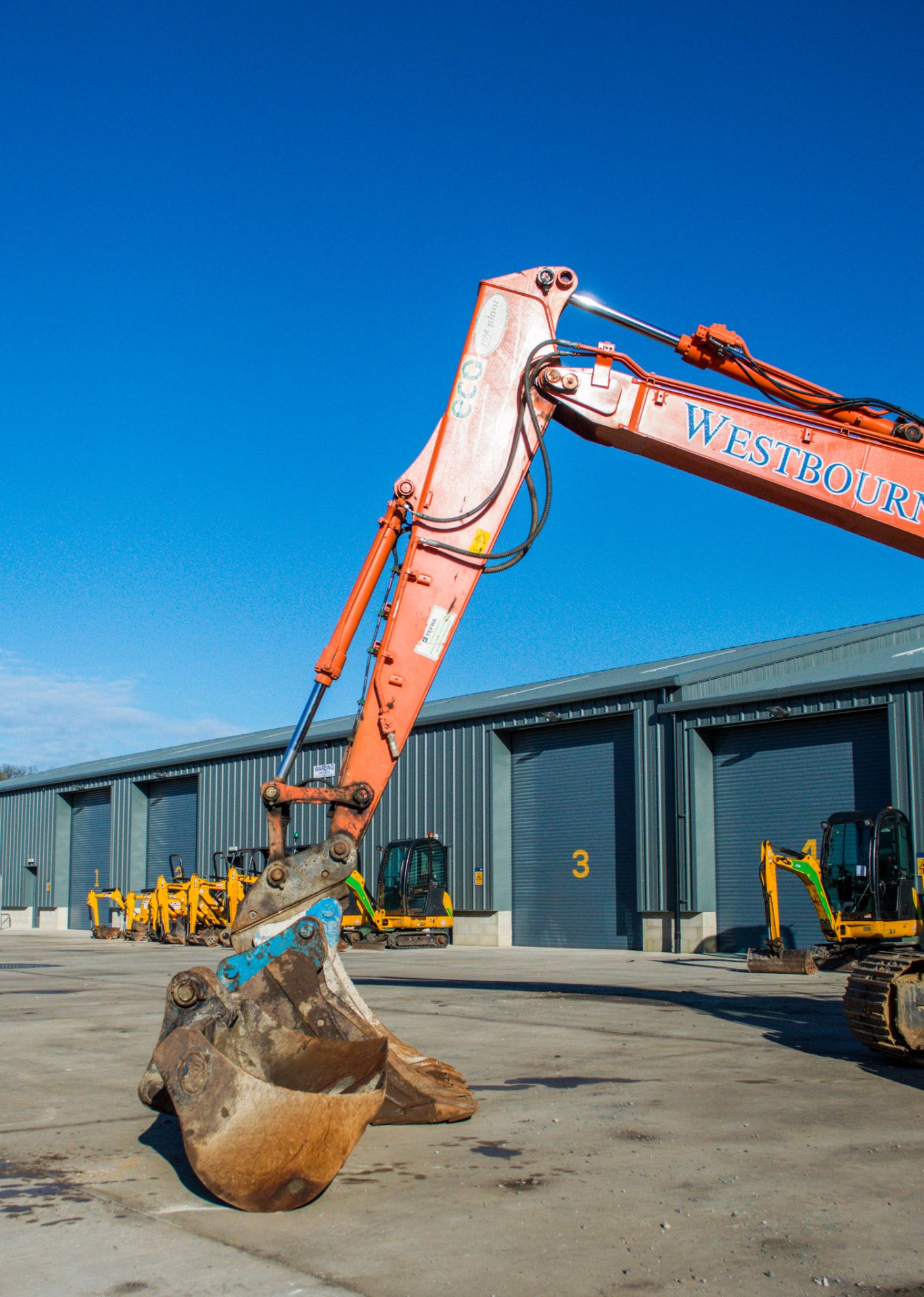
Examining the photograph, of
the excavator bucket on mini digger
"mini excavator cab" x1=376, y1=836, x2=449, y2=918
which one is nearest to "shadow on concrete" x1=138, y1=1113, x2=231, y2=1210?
the excavator bucket on mini digger

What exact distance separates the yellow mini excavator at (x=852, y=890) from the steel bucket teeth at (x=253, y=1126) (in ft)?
51.6

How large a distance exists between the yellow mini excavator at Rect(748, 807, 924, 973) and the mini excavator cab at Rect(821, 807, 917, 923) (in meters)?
0.01

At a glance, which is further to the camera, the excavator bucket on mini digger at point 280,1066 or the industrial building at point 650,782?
the industrial building at point 650,782

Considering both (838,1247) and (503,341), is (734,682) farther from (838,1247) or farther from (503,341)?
(838,1247)

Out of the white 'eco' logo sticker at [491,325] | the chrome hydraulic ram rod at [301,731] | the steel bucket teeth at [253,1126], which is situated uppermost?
the white 'eco' logo sticker at [491,325]

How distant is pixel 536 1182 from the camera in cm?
572

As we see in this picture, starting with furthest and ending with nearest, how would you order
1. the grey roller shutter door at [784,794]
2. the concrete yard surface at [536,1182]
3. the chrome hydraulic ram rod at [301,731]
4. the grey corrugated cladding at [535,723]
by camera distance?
the grey corrugated cladding at [535,723] → the grey roller shutter door at [784,794] → the chrome hydraulic ram rod at [301,731] → the concrete yard surface at [536,1182]

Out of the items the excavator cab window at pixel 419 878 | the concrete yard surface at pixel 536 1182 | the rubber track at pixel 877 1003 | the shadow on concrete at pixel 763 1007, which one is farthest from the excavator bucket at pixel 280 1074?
the excavator cab window at pixel 419 878

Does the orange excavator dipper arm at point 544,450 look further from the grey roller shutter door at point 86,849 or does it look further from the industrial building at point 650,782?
the grey roller shutter door at point 86,849

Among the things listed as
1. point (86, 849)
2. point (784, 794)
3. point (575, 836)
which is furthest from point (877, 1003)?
point (86, 849)

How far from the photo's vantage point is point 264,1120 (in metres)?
4.96

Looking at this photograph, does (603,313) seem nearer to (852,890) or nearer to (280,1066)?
(280,1066)

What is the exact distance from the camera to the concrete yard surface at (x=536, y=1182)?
14.6 ft

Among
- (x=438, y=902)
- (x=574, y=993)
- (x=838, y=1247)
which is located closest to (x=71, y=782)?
(x=438, y=902)
